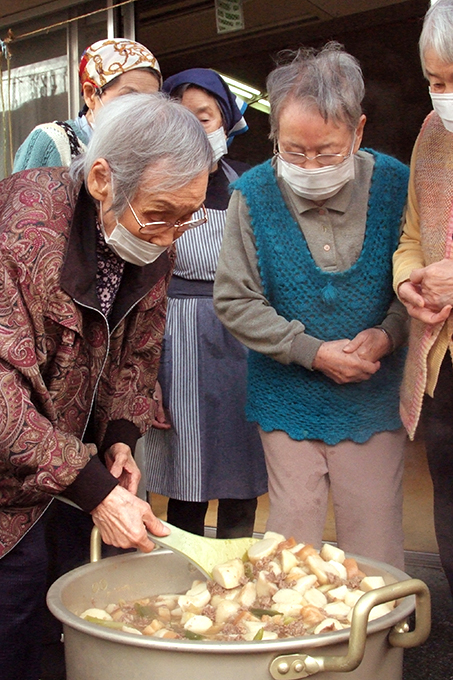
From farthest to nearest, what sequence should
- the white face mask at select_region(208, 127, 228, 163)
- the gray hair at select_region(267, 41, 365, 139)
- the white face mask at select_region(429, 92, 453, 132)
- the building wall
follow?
the building wall → the white face mask at select_region(208, 127, 228, 163) → the gray hair at select_region(267, 41, 365, 139) → the white face mask at select_region(429, 92, 453, 132)

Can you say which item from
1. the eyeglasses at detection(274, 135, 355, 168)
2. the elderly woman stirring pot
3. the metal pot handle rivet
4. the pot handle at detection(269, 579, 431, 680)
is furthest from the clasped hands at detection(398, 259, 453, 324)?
the metal pot handle rivet

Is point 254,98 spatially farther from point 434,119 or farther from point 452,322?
point 452,322

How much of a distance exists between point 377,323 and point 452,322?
302 millimetres

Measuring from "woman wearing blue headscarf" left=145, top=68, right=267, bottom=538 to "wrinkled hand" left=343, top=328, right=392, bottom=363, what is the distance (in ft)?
2.96

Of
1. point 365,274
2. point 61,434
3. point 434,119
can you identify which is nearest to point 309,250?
point 365,274

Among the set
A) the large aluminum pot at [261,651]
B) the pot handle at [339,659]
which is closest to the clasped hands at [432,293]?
the large aluminum pot at [261,651]

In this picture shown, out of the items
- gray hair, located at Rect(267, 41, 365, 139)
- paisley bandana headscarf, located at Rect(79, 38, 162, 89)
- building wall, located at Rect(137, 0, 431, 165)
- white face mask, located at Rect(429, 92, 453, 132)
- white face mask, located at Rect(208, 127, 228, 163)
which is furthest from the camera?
building wall, located at Rect(137, 0, 431, 165)

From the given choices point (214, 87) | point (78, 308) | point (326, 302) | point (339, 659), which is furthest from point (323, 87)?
point (339, 659)

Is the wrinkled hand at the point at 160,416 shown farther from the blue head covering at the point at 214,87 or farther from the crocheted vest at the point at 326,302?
the blue head covering at the point at 214,87

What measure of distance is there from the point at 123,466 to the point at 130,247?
1.94ft

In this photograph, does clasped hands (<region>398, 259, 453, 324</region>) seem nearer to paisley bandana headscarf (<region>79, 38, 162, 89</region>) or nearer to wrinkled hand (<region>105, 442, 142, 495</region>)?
wrinkled hand (<region>105, 442, 142, 495</region>)

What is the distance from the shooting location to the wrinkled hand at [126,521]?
5.81 feet

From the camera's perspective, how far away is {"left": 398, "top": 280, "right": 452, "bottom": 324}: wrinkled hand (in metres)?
2.10

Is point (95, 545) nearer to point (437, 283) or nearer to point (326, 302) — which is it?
point (326, 302)
